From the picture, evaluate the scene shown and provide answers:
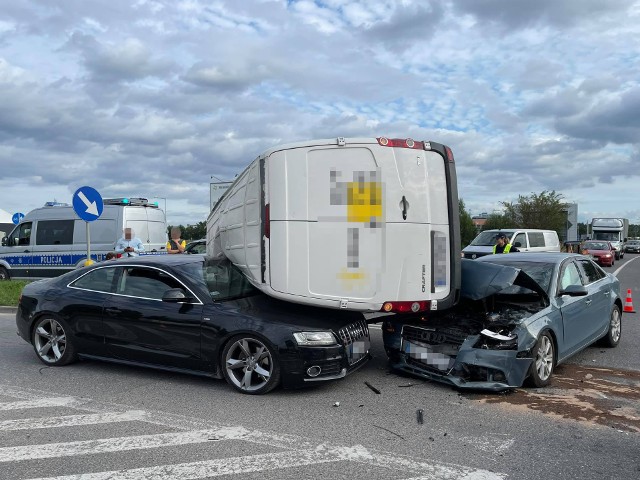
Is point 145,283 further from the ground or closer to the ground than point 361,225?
closer to the ground

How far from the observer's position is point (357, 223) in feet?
18.2

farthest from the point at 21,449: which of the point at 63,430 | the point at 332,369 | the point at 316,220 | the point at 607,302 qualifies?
the point at 607,302

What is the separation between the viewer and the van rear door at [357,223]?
18.1 ft

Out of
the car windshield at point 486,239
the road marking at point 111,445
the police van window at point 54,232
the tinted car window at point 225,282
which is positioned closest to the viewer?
the road marking at point 111,445

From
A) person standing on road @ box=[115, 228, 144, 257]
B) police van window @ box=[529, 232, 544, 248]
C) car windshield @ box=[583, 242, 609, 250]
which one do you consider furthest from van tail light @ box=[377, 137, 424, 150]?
car windshield @ box=[583, 242, 609, 250]

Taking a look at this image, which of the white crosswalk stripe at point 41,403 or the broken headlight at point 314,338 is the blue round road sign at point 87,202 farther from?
the broken headlight at point 314,338

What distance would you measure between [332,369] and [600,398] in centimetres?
256

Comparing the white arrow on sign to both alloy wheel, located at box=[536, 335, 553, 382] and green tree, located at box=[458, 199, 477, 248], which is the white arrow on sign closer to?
alloy wheel, located at box=[536, 335, 553, 382]

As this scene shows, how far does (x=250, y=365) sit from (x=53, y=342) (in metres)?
2.71

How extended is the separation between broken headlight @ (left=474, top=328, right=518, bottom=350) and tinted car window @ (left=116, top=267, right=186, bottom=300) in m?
3.10

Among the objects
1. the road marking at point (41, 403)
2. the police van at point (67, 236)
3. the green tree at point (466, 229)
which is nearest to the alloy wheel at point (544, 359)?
the road marking at point (41, 403)

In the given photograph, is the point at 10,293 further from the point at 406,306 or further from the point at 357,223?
the point at 406,306

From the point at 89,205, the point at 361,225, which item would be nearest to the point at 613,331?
the point at 361,225

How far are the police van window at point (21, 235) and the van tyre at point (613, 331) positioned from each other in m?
14.5
